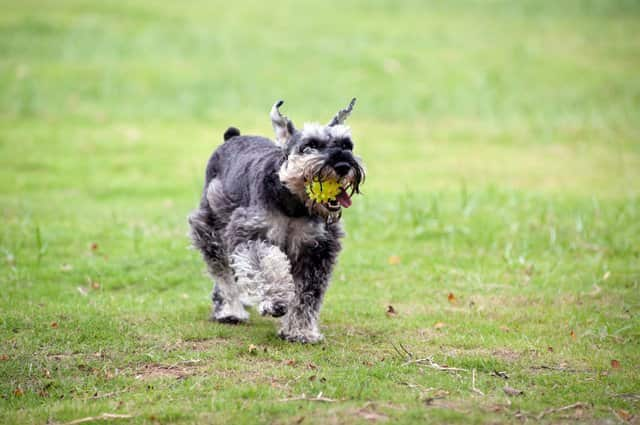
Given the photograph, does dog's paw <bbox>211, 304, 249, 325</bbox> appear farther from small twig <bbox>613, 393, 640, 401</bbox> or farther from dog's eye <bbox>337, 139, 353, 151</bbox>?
small twig <bbox>613, 393, 640, 401</bbox>

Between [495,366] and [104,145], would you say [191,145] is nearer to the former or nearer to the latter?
[104,145]

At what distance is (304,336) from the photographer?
8.78 m

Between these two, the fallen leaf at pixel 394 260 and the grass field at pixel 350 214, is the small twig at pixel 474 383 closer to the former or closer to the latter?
the grass field at pixel 350 214

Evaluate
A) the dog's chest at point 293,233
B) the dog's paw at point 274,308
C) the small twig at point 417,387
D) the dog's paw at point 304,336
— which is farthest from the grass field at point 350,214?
the dog's chest at point 293,233

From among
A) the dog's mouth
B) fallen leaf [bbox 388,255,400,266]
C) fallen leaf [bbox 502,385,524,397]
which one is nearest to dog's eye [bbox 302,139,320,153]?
the dog's mouth

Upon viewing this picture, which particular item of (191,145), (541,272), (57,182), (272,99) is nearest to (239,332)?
(541,272)

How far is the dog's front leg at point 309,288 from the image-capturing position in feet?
28.9

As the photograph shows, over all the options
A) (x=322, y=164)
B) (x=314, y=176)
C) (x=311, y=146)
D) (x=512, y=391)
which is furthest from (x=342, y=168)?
(x=512, y=391)

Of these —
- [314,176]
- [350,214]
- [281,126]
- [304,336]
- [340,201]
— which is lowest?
[304,336]

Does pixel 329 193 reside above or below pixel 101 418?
above

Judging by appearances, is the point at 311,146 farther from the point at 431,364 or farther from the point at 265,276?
the point at 431,364

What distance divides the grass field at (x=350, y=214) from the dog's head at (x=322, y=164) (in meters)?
1.47

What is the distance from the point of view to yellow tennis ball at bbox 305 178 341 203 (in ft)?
26.1

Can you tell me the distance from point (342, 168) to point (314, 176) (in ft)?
0.95
